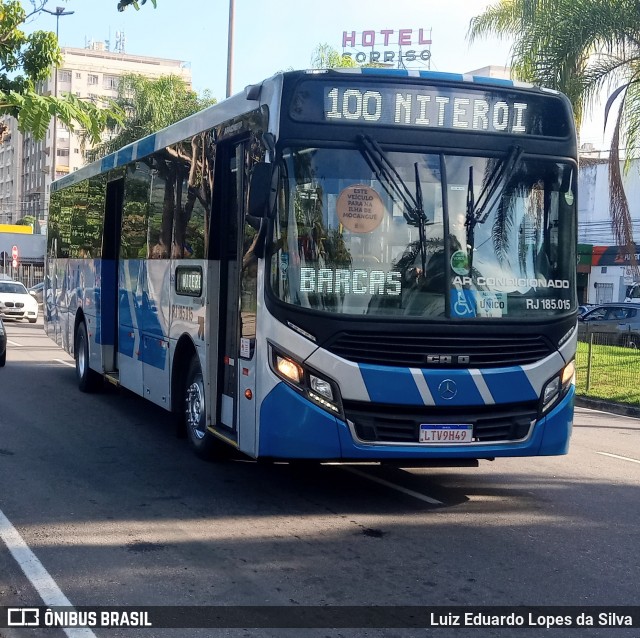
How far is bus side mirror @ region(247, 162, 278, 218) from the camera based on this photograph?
24.5 ft

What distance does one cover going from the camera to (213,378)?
9.06 metres

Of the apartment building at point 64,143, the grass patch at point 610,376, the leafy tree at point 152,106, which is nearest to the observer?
the grass patch at point 610,376

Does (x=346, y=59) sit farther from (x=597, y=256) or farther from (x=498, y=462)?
(x=498, y=462)

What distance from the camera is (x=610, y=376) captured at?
1911 centimetres

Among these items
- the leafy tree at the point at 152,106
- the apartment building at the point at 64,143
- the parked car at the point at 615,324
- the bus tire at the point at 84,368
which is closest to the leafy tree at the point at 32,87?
the bus tire at the point at 84,368

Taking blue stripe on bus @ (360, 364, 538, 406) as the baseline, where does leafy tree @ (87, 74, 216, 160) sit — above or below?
above

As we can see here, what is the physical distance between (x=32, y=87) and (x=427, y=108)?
7.89 metres

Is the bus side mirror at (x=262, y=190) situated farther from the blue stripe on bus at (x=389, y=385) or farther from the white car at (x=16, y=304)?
the white car at (x=16, y=304)

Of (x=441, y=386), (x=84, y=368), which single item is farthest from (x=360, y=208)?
(x=84, y=368)

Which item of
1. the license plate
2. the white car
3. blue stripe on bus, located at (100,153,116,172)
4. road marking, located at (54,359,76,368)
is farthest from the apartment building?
the license plate

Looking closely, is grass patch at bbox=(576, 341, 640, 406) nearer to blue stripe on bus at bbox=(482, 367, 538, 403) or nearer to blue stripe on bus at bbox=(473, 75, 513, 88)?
blue stripe on bus at bbox=(482, 367, 538, 403)

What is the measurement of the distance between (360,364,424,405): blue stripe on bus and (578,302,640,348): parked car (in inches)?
760

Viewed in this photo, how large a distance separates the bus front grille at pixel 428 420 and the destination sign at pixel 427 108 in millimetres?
2200

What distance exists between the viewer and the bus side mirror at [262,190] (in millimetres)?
7473
